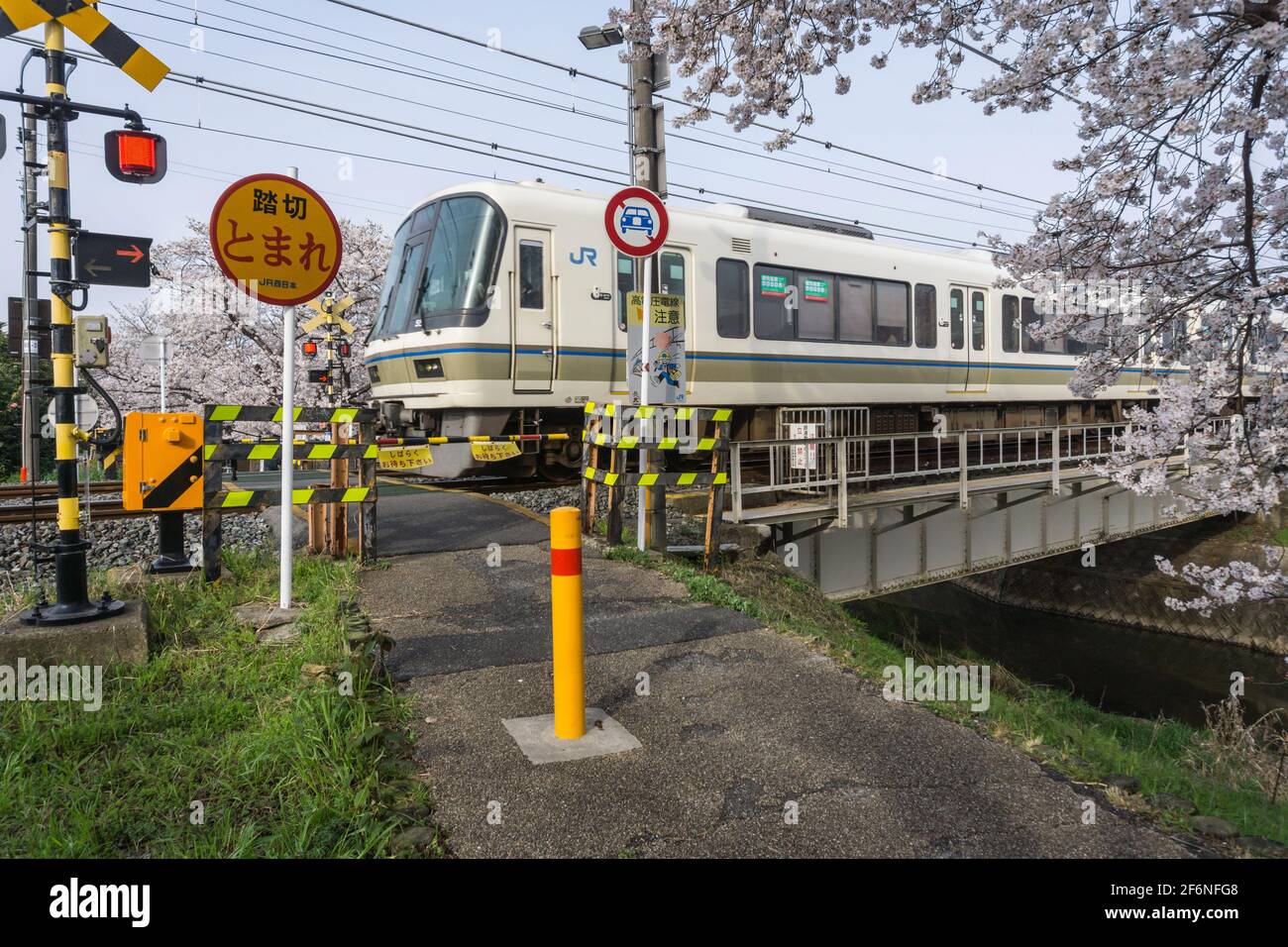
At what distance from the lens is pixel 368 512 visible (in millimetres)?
6594

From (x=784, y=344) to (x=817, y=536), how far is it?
2.56 meters

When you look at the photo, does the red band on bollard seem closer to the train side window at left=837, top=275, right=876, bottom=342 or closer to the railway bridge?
the railway bridge

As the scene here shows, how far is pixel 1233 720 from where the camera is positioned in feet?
26.1

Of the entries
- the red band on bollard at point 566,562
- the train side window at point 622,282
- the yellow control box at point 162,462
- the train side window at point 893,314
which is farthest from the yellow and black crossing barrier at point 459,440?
the train side window at point 893,314

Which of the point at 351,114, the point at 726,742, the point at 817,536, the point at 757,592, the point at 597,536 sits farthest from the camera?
the point at 351,114

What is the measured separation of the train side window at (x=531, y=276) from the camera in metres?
8.92

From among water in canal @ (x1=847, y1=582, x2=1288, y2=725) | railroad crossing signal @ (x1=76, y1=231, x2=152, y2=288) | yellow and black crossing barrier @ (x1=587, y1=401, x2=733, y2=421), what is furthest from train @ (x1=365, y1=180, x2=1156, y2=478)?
water in canal @ (x1=847, y1=582, x2=1288, y2=725)

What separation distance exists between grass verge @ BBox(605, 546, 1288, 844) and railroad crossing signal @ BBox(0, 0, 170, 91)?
4603 mm

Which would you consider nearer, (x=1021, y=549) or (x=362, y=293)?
(x=1021, y=549)

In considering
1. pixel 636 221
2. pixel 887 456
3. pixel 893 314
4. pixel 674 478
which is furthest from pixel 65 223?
pixel 887 456

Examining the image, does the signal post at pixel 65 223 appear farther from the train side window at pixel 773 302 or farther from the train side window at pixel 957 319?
the train side window at pixel 957 319

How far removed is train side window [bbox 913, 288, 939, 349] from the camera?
41.5ft
